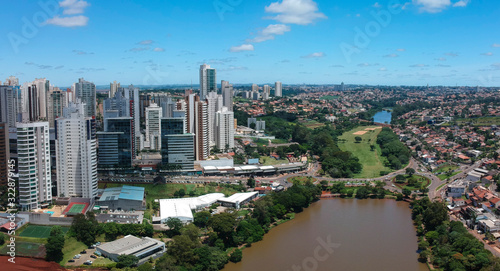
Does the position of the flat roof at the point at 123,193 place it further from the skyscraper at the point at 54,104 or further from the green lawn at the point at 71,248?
the skyscraper at the point at 54,104

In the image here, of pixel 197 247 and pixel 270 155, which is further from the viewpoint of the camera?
pixel 270 155

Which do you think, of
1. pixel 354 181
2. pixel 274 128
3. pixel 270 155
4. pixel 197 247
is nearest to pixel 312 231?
pixel 197 247

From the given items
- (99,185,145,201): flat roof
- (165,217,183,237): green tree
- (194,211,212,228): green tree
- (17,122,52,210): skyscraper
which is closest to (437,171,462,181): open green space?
(194,211,212,228): green tree

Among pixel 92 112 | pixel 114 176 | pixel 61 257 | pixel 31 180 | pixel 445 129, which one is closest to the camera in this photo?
pixel 61 257

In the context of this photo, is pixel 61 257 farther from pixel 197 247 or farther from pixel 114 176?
pixel 114 176

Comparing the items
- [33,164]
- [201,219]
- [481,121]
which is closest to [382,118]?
[481,121]

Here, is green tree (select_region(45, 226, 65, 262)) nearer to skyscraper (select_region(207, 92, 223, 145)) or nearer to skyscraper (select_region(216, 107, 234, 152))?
skyscraper (select_region(207, 92, 223, 145))

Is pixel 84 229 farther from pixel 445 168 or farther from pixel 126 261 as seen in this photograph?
pixel 445 168
